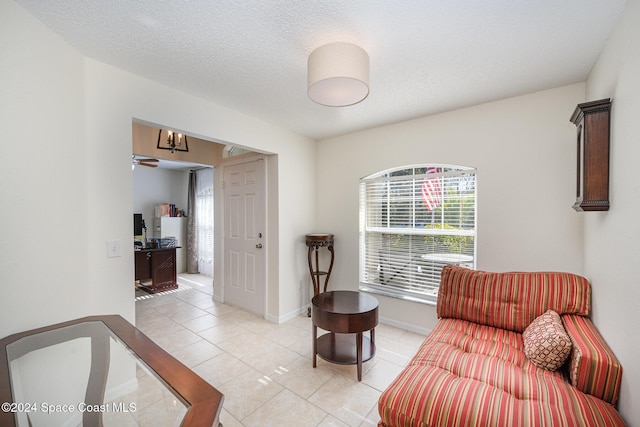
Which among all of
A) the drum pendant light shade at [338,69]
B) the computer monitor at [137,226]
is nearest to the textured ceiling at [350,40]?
the drum pendant light shade at [338,69]

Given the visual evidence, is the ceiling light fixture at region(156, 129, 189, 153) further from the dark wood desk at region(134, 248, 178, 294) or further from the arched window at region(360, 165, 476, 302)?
the arched window at region(360, 165, 476, 302)

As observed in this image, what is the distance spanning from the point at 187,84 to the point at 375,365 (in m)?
2.97

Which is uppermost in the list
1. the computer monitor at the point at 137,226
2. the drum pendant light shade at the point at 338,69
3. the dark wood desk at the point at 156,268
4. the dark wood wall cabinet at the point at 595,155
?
the drum pendant light shade at the point at 338,69

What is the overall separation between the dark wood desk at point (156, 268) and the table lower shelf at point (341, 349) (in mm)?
3622

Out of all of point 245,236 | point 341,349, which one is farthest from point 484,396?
point 245,236

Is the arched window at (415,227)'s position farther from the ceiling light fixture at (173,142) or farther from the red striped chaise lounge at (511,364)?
the ceiling light fixture at (173,142)

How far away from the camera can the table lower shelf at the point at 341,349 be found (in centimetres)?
235

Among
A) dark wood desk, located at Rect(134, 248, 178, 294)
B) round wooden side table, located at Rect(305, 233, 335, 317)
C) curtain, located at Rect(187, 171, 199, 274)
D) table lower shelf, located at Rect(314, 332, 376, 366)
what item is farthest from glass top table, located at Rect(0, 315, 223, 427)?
curtain, located at Rect(187, 171, 199, 274)

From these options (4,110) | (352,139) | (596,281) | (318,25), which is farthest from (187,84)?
(596,281)

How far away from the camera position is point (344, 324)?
85.2 inches

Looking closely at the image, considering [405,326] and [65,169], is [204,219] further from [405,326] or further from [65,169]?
[405,326]

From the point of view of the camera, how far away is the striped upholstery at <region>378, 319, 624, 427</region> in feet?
3.91

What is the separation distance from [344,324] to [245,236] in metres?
2.17

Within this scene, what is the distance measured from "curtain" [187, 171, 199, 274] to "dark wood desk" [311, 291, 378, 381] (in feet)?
15.1
